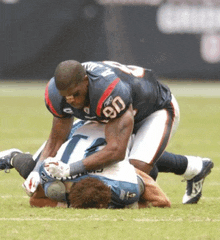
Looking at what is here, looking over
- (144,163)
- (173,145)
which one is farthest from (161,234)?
(173,145)

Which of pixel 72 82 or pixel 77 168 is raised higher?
pixel 72 82

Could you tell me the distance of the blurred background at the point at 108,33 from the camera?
53.4 ft

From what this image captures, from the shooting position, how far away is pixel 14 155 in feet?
19.5

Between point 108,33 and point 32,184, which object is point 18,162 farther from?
point 108,33

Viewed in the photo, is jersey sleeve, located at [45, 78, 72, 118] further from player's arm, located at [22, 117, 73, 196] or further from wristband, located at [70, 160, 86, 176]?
wristband, located at [70, 160, 86, 176]

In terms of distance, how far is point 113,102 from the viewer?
4910 mm

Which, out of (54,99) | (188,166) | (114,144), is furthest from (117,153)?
(188,166)

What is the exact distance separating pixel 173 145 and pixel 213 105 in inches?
213

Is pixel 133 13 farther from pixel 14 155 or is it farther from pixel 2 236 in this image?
pixel 2 236

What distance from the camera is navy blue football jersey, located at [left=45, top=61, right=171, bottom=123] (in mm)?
4949

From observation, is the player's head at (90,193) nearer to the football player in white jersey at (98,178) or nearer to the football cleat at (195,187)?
the football player in white jersey at (98,178)

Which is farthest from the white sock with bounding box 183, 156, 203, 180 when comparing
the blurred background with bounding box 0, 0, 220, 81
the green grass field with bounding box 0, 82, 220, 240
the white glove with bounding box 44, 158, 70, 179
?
the blurred background with bounding box 0, 0, 220, 81

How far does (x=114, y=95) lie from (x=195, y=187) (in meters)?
1.40

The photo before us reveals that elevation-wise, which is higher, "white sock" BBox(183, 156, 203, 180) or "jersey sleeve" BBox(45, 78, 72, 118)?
"jersey sleeve" BBox(45, 78, 72, 118)
